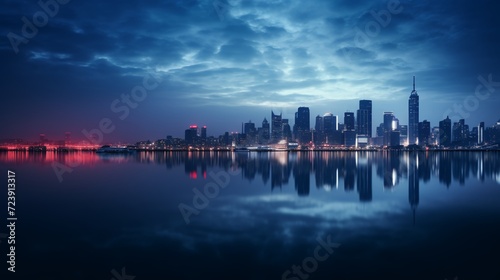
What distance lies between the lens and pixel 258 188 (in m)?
25.4

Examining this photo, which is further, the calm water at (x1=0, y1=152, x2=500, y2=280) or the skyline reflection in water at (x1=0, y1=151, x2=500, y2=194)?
the skyline reflection in water at (x1=0, y1=151, x2=500, y2=194)

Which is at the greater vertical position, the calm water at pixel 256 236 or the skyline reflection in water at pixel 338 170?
the calm water at pixel 256 236

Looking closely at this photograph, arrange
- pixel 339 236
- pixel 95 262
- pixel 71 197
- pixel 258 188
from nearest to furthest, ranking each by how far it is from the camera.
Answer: pixel 95 262 < pixel 339 236 < pixel 71 197 < pixel 258 188

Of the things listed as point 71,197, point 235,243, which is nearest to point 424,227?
point 235,243

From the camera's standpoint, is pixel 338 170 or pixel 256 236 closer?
pixel 256 236

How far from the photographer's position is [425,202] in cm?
1917

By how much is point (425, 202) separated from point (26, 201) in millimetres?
23749

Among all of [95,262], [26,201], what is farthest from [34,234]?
[26,201]

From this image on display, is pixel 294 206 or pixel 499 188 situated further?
pixel 499 188

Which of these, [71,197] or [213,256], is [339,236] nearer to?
[213,256]

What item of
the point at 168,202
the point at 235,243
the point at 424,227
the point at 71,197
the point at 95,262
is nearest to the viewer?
the point at 95,262

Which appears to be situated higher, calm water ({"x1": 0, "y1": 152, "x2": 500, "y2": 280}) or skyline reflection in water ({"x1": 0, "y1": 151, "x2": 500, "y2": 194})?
calm water ({"x1": 0, "y1": 152, "x2": 500, "y2": 280})

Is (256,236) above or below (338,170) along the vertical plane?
above

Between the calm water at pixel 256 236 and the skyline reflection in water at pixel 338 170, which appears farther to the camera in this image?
the skyline reflection in water at pixel 338 170
